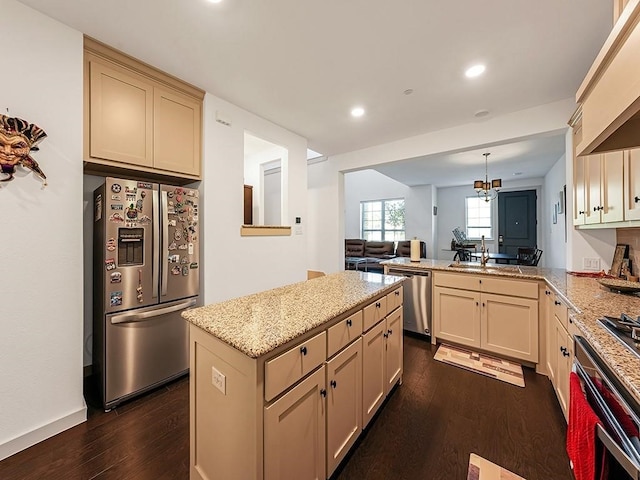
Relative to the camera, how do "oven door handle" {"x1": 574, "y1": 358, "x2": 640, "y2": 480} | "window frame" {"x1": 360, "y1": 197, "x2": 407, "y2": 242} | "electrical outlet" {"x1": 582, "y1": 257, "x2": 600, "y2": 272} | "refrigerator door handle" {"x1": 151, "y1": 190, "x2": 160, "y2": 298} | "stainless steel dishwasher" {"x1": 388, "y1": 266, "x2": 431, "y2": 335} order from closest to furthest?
1. "oven door handle" {"x1": 574, "y1": 358, "x2": 640, "y2": 480}
2. "refrigerator door handle" {"x1": 151, "y1": 190, "x2": 160, "y2": 298}
3. "electrical outlet" {"x1": 582, "y1": 257, "x2": 600, "y2": 272}
4. "stainless steel dishwasher" {"x1": 388, "y1": 266, "x2": 431, "y2": 335}
5. "window frame" {"x1": 360, "y1": 197, "x2": 407, "y2": 242}

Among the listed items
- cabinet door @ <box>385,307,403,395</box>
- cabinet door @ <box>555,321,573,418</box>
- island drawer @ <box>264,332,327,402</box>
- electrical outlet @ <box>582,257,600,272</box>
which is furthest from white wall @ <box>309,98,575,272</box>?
island drawer @ <box>264,332,327,402</box>

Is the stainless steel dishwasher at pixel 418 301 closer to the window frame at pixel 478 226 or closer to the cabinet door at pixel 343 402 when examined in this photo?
the cabinet door at pixel 343 402

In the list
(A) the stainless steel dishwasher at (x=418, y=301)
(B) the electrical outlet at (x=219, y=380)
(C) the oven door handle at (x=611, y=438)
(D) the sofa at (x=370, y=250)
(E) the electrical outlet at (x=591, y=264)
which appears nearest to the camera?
(C) the oven door handle at (x=611, y=438)

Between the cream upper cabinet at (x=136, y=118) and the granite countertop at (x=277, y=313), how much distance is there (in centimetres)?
153

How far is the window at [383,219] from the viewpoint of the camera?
339 inches

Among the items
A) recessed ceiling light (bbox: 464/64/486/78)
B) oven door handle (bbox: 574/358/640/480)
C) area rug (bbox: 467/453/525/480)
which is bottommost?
area rug (bbox: 467/453/525/480)

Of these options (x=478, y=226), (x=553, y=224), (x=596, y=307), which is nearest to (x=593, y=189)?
(x=596, y=307)

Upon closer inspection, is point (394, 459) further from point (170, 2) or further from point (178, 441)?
point (170, 2)

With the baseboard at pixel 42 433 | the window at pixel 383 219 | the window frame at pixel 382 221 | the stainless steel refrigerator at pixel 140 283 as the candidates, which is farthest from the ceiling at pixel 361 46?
the window at pixel 383 219

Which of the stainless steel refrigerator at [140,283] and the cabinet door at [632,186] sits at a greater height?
the cabinet door at [632,186]

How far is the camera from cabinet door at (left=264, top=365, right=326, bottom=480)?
1.03 metres

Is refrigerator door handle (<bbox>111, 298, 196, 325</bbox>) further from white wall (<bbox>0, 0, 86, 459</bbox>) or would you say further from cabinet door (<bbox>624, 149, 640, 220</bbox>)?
cabinet door (<bbox>624, 149, 640, 220</bbox>)

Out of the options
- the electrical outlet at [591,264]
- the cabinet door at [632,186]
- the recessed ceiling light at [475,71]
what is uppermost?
the recessed ceiling light at [475,71]

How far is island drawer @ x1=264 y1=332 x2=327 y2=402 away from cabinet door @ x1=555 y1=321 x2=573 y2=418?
62.0 inches
